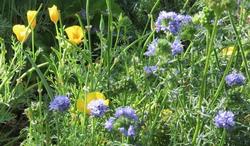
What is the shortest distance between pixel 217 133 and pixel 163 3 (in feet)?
5.16

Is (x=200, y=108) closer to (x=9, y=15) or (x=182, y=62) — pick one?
(x=182, y=62)

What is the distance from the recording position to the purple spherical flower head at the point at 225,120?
1.70 meters

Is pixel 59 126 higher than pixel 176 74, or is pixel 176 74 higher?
pixel 176 74

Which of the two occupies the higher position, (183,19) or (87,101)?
(183,19)

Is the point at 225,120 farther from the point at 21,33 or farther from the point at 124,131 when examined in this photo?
the point at 21,33

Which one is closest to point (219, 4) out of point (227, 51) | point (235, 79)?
point (235, 79)

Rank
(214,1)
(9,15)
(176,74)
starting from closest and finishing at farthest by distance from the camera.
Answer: (214,1) < (176,74) < (9,15)

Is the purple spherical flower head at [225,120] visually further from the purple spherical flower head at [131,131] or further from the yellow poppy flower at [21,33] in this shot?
the yellow poppy flower at [21,33]

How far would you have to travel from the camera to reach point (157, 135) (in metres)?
1.99

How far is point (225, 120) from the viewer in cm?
170

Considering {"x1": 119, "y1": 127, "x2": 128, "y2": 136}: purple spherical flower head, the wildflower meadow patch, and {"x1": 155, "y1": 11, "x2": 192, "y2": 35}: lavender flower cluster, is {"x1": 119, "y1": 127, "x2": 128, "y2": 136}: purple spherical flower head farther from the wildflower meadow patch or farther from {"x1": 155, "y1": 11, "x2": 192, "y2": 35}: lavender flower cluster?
{"x1": 155, "y1": 11, "x2": 192, "y2": 35}: lavender flower cluster

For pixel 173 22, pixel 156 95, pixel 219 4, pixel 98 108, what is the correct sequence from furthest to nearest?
pixel 156 95, pixel 173 22, pixel 98 108, pixel 219 4

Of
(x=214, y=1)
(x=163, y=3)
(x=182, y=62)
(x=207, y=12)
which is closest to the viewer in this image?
(x=214, y=1)

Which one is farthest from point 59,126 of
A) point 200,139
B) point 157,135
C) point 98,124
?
point 200,139
